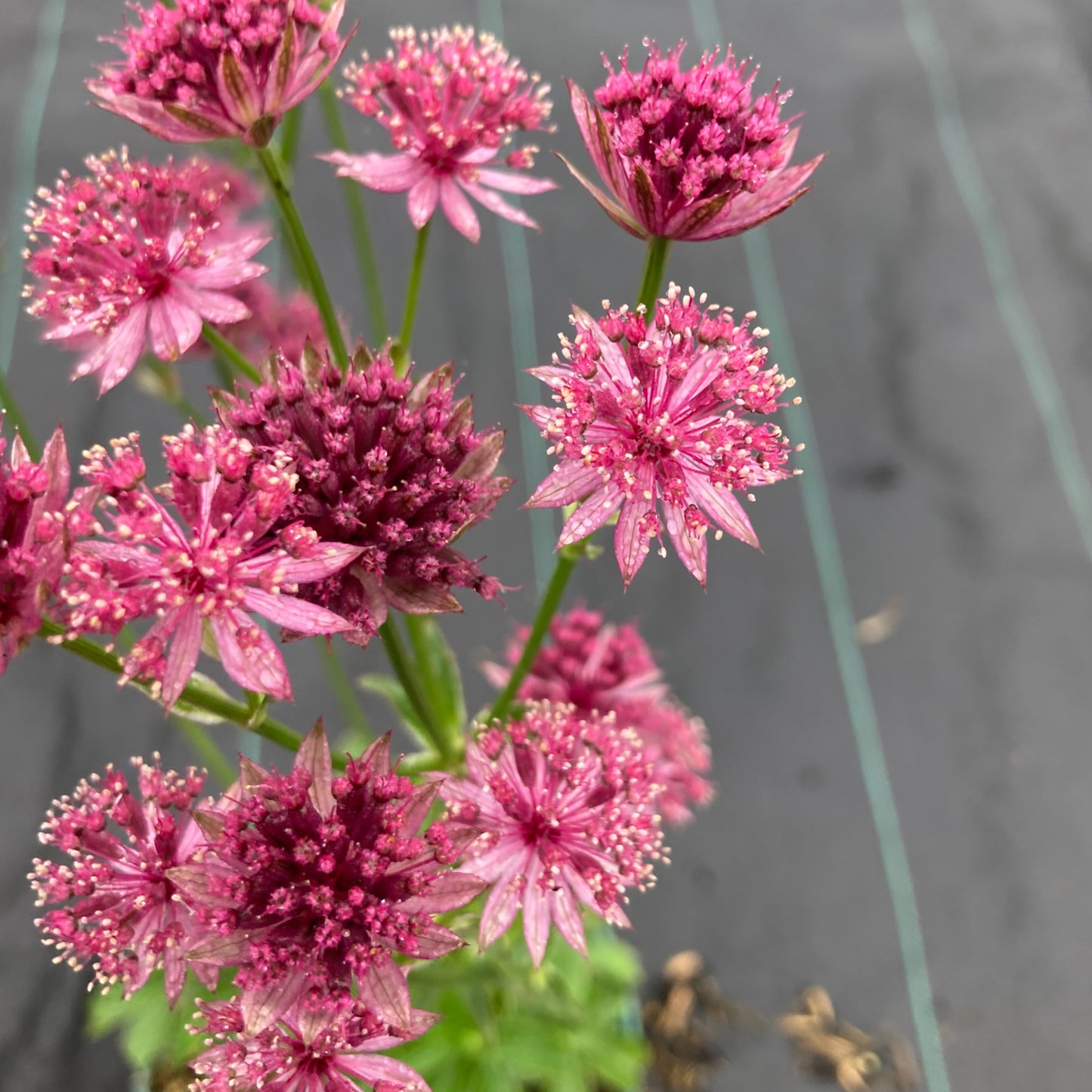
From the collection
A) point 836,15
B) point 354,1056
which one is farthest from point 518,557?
point 836,15

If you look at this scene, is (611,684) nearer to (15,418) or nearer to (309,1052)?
(309,1052)

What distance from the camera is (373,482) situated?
28.7 inches

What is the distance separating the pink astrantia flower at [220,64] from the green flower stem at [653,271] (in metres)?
0.35

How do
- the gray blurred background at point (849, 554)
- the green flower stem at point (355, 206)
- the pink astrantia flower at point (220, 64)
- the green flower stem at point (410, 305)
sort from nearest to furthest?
the pink astrantia flower at point (220, 64) < the green flower stem at point (410, 305) < the green flower stem at point (355, 206) < the gray blurred background at point (849, 554)

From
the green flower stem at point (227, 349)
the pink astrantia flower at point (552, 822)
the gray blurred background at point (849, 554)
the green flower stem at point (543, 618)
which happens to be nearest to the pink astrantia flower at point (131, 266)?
the green flower stem at point (227, 349)

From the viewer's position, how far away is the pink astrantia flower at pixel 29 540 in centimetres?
68

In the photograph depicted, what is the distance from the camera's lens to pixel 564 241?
105 inches

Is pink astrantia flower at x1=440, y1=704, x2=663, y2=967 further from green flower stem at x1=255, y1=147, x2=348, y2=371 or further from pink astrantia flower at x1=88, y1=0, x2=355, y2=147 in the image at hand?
pink astrantia flower at x1=88, y1=0, x2=355, y2=147

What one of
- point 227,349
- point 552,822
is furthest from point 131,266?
point 552,822

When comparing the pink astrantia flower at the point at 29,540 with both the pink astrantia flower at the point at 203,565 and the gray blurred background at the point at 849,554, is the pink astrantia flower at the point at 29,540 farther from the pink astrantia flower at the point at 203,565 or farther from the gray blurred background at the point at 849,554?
the gray blurred background at the point at 849,554

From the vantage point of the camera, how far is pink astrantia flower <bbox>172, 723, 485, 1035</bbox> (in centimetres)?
71

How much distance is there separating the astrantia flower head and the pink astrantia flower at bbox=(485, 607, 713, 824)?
0.44 metres

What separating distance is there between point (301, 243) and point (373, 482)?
0.95 ft

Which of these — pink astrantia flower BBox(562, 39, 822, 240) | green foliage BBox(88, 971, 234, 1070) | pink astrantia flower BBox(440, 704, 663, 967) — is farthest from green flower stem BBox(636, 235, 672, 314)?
green foliage BBox(88, 971, 234, 1070)
